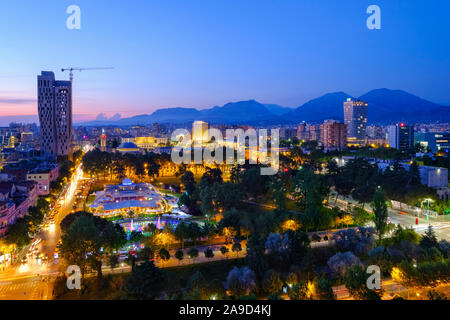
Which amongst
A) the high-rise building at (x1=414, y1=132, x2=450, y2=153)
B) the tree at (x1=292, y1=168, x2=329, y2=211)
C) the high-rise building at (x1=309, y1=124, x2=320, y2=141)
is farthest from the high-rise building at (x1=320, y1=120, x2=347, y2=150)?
the tree at (x1=292, y1=168, x2=329, y2=211)

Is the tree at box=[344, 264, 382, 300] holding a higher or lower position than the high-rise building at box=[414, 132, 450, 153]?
lower

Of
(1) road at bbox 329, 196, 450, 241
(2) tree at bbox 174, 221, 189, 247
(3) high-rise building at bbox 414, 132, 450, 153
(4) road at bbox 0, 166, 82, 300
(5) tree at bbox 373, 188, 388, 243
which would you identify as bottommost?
(4) road at bbox 0, 166, 82, 300

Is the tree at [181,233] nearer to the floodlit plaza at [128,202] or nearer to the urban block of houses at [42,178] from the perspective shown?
the floodlit plaza at [128,202]

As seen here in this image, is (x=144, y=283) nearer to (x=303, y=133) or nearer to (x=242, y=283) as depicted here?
(x=242, y=283)

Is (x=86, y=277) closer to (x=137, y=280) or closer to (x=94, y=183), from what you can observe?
(x=137, y=280)

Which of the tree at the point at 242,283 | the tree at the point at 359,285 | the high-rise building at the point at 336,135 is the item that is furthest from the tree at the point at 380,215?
the high-rise building at the point at 336,135

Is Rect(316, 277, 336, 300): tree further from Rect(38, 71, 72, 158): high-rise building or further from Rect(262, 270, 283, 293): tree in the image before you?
Rect(38, 71, 72, 158): high-rise building
